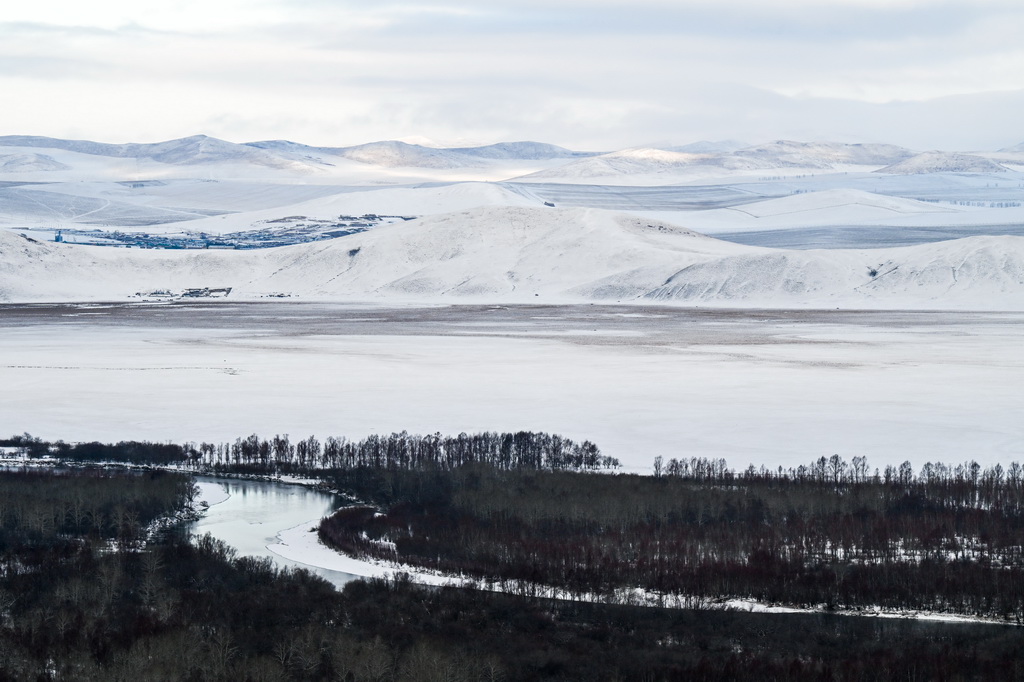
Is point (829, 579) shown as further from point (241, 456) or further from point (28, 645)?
point (241, 456)

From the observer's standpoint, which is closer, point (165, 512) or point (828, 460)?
point (165, 512)

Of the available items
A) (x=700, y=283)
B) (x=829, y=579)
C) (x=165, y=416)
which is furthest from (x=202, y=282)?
(x=829, y=579)

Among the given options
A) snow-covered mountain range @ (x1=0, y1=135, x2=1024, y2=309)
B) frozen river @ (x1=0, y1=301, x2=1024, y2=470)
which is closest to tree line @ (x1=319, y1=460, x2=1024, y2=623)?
frozen river @ (x1=0, y1=301, x2=1024, y2=470)

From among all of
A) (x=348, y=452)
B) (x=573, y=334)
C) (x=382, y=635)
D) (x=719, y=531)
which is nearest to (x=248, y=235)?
(x=573, y=334)

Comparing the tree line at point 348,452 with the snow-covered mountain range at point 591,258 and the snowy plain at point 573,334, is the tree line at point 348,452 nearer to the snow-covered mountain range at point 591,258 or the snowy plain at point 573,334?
the snowy plain at point 573,334

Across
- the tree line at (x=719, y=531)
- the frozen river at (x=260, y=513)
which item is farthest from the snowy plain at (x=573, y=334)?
the frozen river at (x=260, y=513)

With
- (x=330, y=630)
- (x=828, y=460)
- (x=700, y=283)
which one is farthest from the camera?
(x=700, y=283)

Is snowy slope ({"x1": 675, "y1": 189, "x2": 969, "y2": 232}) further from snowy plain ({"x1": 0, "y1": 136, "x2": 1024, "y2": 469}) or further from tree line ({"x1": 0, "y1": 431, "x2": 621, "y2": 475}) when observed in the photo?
tree line ({"x1": 0, "y1": 431, "x2": 621, "y2": 475})
